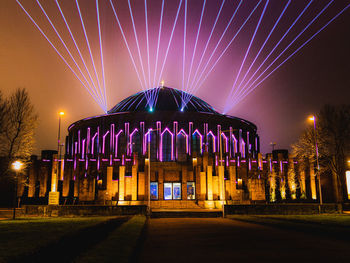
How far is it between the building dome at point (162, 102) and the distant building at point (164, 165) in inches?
7.2

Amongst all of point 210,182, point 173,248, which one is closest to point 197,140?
point 210,182

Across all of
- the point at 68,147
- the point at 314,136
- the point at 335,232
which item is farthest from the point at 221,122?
the point at 335,232

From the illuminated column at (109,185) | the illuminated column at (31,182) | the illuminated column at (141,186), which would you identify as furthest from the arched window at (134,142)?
the illuminated column at (31,182)

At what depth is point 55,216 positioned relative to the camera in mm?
27344

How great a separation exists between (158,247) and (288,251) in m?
4.19

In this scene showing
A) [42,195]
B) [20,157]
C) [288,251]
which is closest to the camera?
[288,251]

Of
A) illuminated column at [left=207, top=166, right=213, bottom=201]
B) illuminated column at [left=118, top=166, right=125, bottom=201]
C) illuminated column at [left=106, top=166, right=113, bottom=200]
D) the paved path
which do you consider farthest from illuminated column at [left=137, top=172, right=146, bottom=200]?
the paved path

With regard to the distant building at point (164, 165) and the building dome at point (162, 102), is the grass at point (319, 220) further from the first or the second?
the building dome at point (162, 102)

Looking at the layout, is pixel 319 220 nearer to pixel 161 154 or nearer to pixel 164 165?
pixel 164 165

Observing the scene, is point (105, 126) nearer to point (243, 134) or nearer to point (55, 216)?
point (243, 134)

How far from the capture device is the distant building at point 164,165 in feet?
133

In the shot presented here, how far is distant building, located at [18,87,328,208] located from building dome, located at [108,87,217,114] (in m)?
0.18

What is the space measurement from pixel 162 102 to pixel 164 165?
16816mm

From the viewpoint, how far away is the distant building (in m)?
40.6
